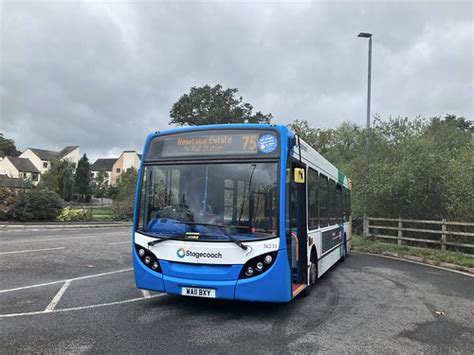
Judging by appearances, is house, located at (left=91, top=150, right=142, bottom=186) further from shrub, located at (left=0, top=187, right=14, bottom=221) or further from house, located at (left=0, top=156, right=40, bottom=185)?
shrub, located at (left=0, top=187, right=14, bottom=221)

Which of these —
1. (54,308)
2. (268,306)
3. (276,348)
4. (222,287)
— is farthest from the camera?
(268,306)

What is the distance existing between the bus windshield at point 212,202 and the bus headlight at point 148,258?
0.31 m

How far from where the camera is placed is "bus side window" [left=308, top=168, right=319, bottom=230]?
7.67 metres

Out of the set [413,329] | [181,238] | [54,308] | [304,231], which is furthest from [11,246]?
[413,329]

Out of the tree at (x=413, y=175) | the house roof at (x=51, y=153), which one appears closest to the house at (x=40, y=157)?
the house roof at (x=51, y=153)

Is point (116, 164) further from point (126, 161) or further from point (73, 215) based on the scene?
point (73, 215)

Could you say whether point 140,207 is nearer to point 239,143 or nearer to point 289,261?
point 239,143

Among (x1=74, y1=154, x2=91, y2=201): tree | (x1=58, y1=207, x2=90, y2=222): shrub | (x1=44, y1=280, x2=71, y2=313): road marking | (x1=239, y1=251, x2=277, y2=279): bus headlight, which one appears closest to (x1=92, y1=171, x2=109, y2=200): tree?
(x1=74, y1=154, x2=91, y2=201): tree

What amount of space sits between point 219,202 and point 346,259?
29.4ft

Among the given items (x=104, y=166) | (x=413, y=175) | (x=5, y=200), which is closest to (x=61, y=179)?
(x=5, y=200)

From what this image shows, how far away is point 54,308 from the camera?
6285 mm

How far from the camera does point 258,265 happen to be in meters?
5.75

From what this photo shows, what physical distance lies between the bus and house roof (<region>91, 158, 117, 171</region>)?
9956 centimetres

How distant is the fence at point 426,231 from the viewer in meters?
14.0
